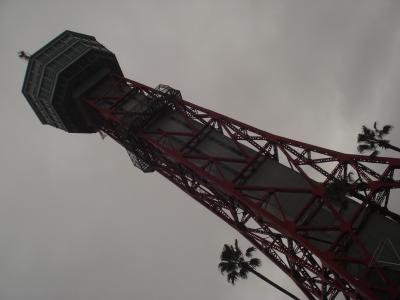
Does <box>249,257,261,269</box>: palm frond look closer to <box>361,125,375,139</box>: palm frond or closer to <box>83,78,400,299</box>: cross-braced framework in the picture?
<box>83,78,400,299</box>: cross-braced framework

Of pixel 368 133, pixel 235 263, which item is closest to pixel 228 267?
pixel 235 263

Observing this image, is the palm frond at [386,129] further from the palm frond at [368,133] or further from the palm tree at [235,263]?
the palm tree at [235,263]

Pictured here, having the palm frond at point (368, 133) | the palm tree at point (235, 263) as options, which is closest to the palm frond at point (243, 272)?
the palm tree at point (235, 263)

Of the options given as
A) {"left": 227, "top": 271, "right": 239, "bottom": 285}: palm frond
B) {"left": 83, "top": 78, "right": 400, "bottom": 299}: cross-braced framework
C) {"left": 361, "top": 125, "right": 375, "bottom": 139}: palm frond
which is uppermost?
{"left": 361, "top": 125, "right": 375, "bottom": 139}: palm frond

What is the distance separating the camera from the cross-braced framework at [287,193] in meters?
21.6

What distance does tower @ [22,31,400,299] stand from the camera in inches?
883

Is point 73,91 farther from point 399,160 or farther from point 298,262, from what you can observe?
point 399,160

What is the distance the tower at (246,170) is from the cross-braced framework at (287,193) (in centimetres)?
7

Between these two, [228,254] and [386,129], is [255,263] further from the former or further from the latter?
[386,129]

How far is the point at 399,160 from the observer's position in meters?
23.6

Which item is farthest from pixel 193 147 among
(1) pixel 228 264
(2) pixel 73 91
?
(2) pixel 73 91

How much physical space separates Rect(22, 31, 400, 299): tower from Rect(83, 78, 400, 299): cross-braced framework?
71mm

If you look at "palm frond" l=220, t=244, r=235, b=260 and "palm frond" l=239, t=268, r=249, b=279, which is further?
"palm frond" l=220, t=244, r=235, b=260

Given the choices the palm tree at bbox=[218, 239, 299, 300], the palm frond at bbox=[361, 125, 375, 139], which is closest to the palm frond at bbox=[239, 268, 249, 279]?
the palm tree at bbox=[218, 239, 299, 300]
